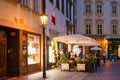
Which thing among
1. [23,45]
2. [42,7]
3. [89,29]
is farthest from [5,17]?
[89,29]

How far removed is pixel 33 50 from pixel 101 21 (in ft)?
136

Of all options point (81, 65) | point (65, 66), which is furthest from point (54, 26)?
point (81, 65)

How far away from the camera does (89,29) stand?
68.2 meters

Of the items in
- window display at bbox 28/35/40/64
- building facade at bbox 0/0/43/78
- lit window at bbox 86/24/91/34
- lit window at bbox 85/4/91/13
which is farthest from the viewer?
lit window at bbox 85/4/91/13

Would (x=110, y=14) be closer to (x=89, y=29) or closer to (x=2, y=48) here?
(x=89, y=29)

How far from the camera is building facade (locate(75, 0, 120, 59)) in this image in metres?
67.8

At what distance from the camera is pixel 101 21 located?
68.3m

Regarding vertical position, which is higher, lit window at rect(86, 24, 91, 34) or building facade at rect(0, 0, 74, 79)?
lit window at rect(86, 24, 91, 34)

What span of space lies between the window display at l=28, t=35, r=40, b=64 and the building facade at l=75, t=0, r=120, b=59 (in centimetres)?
3902

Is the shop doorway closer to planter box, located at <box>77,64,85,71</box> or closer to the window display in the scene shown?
the window display

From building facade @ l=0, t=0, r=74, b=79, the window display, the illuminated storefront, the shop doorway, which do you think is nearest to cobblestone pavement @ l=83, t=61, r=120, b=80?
the illuminated storefront

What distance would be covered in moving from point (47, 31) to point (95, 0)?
38.1m

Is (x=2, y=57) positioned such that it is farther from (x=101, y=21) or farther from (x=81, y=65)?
(x=101, y=21)

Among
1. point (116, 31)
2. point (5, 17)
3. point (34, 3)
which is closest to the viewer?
point (5, 17)
